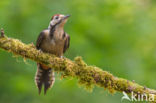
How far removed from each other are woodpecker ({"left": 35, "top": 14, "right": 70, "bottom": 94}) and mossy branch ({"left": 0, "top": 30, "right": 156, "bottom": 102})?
857 mm

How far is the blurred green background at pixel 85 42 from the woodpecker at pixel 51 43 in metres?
1.07

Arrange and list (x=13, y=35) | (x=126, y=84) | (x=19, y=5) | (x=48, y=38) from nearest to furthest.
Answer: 1. (x=126, y=84)
2. (x=48, y=38)
3. (x=13, y=35)
4. (x=19, y=5)

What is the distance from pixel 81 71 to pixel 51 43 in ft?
3.98

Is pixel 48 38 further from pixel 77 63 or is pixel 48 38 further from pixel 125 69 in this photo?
pixel 125 69

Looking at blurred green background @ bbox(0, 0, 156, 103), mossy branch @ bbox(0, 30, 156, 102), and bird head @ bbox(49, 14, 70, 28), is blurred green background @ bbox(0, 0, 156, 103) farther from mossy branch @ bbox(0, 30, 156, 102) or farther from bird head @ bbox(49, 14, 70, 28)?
mossy branch @ bbox(0, 30, 156, 102)

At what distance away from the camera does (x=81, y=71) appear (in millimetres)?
5543

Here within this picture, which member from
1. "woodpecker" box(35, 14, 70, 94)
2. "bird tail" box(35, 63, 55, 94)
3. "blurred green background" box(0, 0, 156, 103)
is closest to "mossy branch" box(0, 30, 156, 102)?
"woodpecker" box(35, 14, 70, 94)

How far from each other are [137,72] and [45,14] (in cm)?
227

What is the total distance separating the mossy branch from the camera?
540cm

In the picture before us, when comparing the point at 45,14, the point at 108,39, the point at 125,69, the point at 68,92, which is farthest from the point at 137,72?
the point at 45,14

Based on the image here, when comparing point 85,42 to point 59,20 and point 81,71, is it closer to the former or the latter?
point 59,20

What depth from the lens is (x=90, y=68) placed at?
554 cm

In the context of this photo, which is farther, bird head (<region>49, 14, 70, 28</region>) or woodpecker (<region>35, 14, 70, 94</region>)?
bird head (<region>49, 14, 70, 28</region>)

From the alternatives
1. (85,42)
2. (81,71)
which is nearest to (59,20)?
(81,71)
